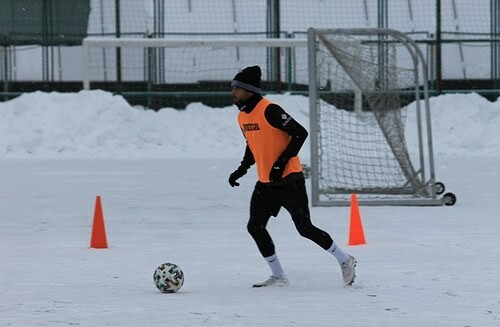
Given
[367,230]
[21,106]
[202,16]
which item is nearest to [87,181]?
[367,230]

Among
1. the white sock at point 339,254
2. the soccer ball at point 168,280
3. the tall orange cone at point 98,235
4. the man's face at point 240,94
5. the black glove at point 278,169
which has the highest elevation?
the man's face at point 240,94

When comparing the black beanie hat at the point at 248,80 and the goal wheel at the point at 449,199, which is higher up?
the black beanie hat at the point at 248,80

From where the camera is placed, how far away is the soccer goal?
15062mm

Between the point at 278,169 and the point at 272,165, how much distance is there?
0.43ft

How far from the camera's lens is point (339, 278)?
8.53 meters

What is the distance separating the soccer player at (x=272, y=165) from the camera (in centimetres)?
782

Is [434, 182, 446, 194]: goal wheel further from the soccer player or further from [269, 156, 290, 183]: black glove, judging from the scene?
[269, 156, 290, 183]: black glove

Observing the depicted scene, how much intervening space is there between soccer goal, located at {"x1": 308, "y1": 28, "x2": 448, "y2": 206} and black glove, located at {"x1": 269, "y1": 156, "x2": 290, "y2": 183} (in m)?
6.77

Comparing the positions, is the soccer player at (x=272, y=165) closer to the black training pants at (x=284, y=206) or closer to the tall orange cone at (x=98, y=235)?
the black training pants at (x=284, y=206)

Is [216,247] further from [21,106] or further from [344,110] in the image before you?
[21,106]

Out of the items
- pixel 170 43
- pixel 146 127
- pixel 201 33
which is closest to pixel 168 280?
pixel 146 127

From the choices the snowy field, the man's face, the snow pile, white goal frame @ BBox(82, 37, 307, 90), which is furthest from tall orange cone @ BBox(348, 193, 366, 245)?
white goal frame @ BBox(82, 37, 307, 90)

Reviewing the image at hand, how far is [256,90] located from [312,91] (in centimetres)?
704

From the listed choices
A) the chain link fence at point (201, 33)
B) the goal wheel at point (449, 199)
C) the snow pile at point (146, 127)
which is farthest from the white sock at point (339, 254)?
the chain link fence at point (201, 33)
